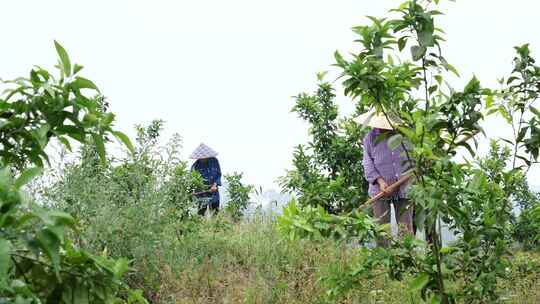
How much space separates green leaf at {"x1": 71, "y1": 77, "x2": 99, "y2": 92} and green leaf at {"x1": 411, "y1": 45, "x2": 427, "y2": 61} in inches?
70.4

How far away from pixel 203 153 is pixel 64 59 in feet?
27.4

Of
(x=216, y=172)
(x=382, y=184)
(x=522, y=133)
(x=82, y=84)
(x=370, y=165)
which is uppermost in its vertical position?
(x=216, y=172)

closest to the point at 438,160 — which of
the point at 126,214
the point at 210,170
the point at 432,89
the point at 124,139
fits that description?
the point at 432,89

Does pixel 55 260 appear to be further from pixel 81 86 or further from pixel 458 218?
pixel 458 218

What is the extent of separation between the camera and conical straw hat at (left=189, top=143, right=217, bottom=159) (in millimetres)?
10164

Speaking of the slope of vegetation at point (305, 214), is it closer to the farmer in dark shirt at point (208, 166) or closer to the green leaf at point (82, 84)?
the green leaf at point (82, 84)

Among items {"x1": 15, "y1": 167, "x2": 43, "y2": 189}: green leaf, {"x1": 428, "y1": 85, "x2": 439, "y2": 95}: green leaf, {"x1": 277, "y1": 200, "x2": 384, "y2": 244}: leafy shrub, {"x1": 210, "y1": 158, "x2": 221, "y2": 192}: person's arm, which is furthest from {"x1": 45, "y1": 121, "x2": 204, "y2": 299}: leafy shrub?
{"x1": 210, "y1": 158, "x2": 221, "y2": 192}: person's arm

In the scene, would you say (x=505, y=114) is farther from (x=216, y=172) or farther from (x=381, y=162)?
(x=216, y=172)

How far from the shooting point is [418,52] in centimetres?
317

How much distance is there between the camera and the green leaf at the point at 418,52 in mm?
3168

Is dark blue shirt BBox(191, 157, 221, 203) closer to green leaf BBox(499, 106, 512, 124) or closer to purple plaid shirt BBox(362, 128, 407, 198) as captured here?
purple plaid shirt BBox(362, 128, 407, 198)

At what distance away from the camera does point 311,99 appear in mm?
8172

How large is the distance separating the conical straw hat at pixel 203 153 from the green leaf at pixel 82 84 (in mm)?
8297

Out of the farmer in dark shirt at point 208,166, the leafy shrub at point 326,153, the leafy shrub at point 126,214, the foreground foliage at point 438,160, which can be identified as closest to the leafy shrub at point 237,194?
the farmer in dark shirt at point 208,166
